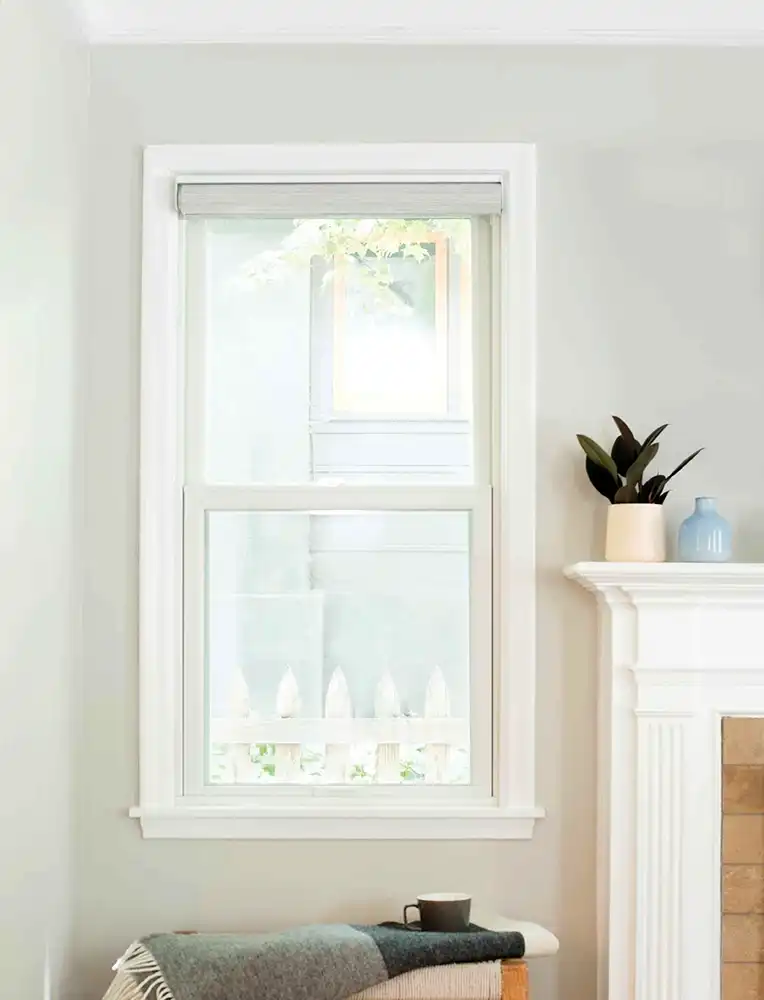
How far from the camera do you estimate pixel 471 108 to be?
115 inches

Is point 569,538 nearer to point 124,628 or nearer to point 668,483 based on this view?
point 668,483

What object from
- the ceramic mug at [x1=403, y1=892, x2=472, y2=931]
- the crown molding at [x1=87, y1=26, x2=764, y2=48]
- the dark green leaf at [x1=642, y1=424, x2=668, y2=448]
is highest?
the crown molding at [x1=87, y1=26, x2=764, y2=48]

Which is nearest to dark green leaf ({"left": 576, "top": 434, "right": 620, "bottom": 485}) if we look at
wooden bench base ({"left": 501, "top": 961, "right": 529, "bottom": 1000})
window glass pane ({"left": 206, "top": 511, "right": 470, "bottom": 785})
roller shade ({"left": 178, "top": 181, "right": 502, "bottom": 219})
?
window glass pane ({"left": 206, "top": 511, "right": 470, "bottom": 785})

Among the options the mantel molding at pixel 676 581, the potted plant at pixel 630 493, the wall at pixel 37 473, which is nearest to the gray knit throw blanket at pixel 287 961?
the wall at pixel 37 473

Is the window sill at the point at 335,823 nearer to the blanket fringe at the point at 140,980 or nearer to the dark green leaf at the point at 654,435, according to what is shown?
the blanket fringe at the point at 140,980

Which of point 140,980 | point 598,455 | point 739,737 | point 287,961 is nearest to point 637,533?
point 598,455

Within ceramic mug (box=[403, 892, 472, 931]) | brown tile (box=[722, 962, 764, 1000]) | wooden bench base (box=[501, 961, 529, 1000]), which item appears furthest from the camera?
brown tile (box=[722, 962, 764, 1000])

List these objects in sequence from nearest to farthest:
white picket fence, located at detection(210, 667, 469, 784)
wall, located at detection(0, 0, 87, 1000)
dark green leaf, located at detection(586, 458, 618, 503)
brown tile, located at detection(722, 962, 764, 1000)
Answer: wall, located at detection(0, 0, 87, 1000), brown tile, located at detection(722, 962, 764, 1000), dark green leaf, located at detection(586, 458, 618, 503), white picket fence, located at detection(210, 667, 469, 784)

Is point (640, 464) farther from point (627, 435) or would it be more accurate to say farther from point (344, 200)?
point (344, 200)

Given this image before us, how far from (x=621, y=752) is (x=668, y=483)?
2.03 feet

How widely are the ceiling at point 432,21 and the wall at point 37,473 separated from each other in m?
0.19

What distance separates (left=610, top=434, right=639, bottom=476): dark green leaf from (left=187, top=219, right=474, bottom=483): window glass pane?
0.36m

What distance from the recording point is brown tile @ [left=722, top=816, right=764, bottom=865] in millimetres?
2711

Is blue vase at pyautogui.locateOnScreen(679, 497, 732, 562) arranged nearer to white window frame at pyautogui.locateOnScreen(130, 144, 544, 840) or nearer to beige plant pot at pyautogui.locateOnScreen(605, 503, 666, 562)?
beige plant pot at pyautogui.locateOnScreen(605, 503, 666, 562)
